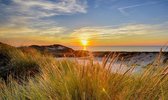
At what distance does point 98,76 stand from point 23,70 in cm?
500

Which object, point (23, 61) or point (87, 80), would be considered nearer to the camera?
point (87, 80)

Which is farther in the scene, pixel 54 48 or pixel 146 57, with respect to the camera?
pixel 54 48

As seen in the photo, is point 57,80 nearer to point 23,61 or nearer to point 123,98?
point 123,98

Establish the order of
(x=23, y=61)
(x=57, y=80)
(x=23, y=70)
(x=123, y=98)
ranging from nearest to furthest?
1. (x=123, y=98)
2. (x=57, y=80)
3. (x=23, y=70)
4. (x=23, y=61)

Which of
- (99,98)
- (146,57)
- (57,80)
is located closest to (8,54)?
(146,57)

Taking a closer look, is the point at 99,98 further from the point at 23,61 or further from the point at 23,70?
the point at 23,61

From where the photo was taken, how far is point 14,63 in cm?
767

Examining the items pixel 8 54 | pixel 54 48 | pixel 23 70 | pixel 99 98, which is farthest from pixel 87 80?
pixel 54 48

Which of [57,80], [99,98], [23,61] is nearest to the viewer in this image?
[99,98]

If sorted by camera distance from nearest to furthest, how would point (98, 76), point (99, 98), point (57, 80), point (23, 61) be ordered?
point (99, 98)
point (98, 76)
point (57, 80)
point (23, 61)

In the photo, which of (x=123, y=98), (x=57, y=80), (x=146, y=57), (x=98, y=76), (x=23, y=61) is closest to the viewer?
(x=123, y=98)

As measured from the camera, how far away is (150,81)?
93.5 inches

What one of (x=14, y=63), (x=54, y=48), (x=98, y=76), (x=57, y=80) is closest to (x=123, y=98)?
(x=98, y=76)

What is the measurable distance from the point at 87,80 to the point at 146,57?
8.26 m
